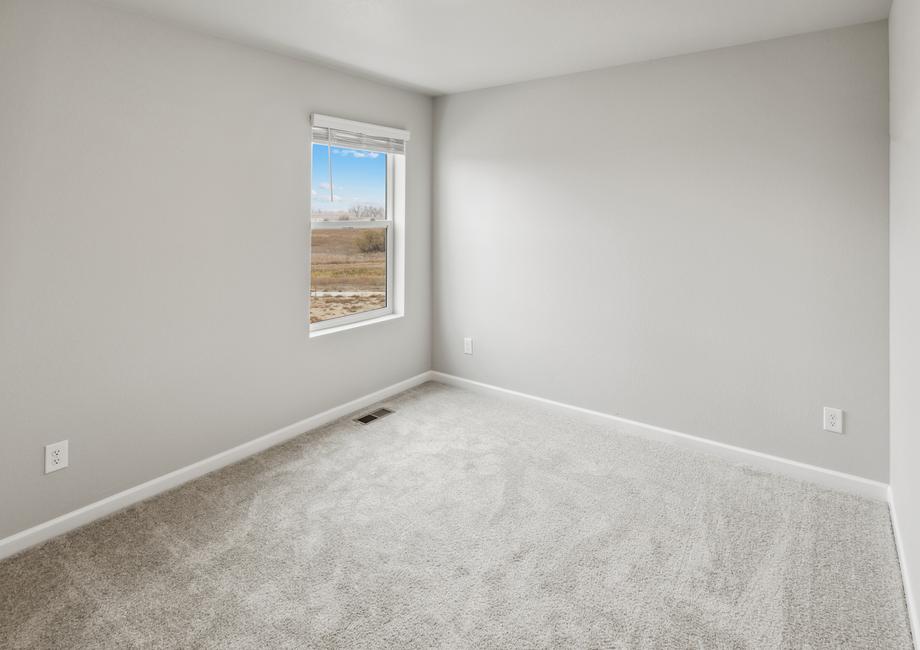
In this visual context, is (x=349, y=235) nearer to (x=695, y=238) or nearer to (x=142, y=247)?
(x=142, y=247)

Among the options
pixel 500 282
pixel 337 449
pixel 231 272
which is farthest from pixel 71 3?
pixel 500 282

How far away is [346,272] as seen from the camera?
3715 mm

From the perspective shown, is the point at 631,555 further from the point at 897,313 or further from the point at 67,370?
the point at 67,370

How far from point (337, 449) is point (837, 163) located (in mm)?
3047

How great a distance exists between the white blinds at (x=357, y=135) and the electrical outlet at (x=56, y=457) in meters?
2.09

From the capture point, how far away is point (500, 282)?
3879 millimetres

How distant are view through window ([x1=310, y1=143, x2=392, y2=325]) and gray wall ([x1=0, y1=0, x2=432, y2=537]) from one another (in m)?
0.22

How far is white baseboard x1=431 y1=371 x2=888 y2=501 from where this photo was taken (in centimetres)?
260

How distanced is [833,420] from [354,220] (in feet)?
10.1

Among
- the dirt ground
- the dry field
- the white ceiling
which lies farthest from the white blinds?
the dirt ground

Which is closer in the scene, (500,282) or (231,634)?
(231,634)

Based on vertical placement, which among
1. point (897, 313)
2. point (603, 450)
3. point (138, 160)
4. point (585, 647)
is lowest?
point (585, 647)

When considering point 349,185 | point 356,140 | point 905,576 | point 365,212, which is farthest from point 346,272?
point 905,576

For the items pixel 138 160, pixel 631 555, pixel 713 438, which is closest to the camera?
pixel 631 555
